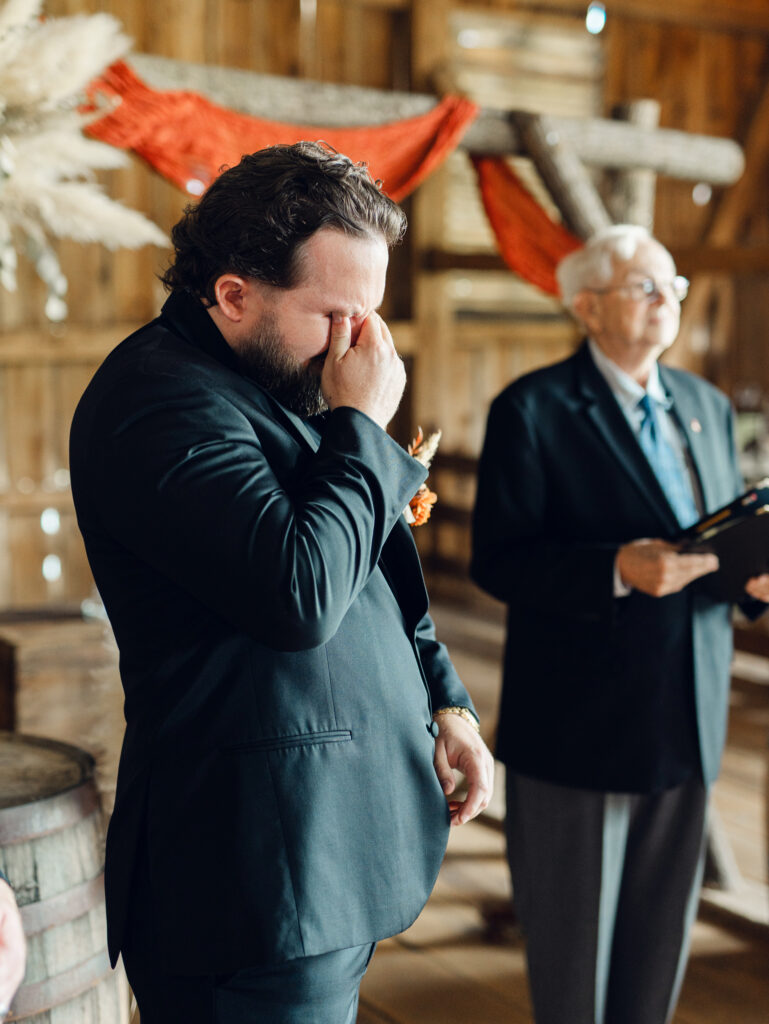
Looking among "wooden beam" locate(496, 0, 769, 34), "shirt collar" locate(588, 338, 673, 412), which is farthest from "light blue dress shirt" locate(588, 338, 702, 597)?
"wooden beam" locate(496, 0, 769, 34)

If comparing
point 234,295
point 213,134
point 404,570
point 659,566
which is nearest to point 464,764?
point 404,570

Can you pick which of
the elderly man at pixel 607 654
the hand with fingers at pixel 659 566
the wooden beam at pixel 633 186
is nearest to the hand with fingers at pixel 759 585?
the elderly man at pixel 607 654

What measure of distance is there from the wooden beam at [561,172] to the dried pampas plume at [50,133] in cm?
174

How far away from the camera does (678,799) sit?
2041 millimetres

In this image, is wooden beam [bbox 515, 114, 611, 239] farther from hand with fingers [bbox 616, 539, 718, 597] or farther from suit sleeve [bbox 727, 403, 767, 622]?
hand with fingers [bbox 616, 539, 718, 597]

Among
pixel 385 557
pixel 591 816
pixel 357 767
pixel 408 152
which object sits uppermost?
pixel 408 152

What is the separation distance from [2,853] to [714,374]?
701 centimetres

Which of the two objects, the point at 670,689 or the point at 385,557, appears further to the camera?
the point at 670,689

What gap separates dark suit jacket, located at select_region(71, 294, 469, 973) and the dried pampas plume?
1.21 metres

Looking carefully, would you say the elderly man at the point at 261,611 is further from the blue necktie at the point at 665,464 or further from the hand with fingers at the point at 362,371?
the blue necktie at the point at 665,464

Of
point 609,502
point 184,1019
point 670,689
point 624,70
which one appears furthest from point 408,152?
point 624,70

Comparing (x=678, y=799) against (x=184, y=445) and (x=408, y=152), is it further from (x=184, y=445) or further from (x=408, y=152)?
(x=408, y=152)

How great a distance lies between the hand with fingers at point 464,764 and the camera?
129 cm

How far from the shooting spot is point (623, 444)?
2041 millimetres
